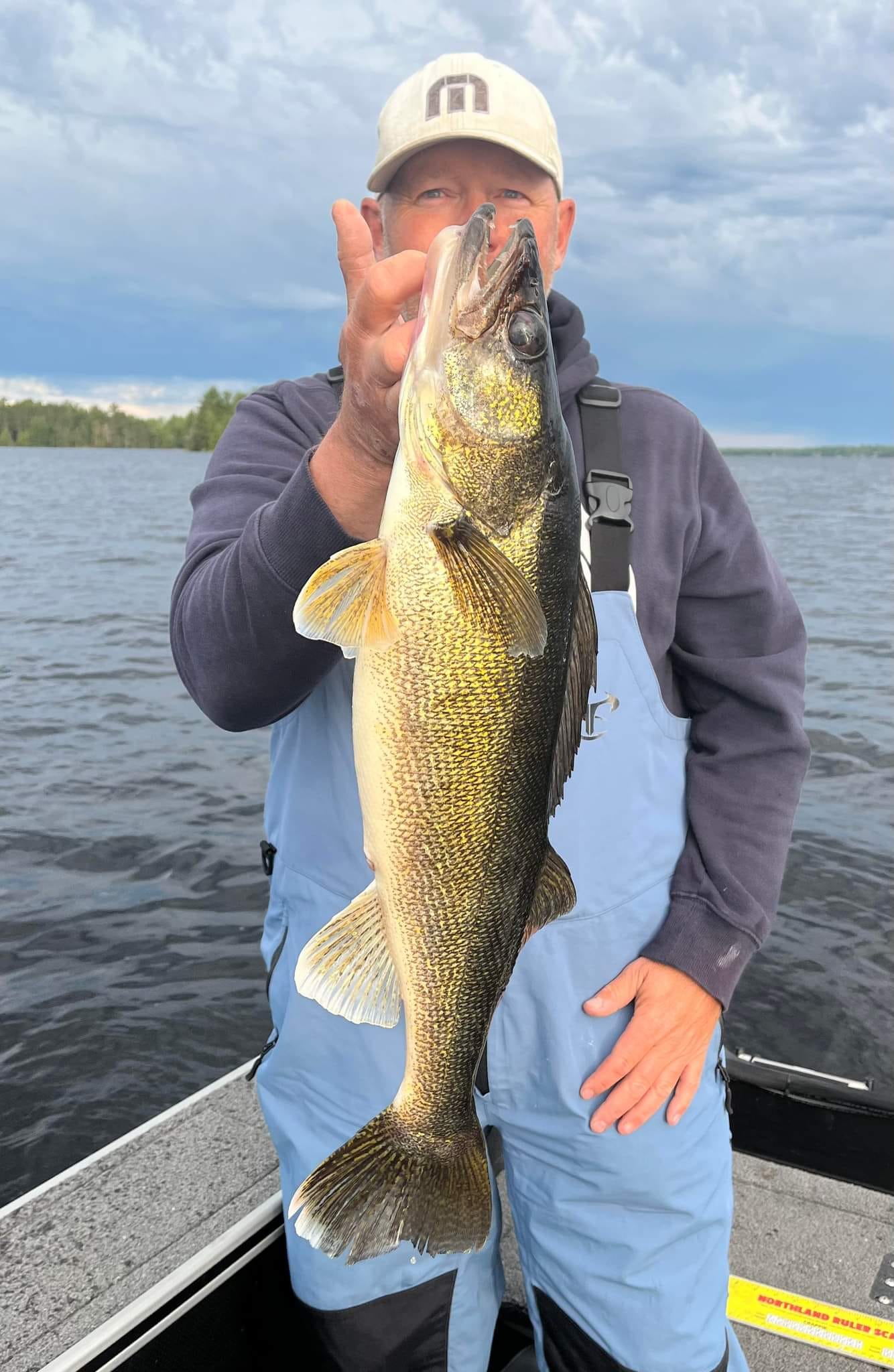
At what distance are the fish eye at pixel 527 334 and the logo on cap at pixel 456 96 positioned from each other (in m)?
0.89

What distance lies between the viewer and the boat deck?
2.37 metres

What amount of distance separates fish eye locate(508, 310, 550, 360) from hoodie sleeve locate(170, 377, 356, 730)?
0.41m

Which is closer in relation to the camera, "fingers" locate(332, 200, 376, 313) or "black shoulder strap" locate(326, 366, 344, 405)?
"fingers" locate(332, 200, 376, 313)

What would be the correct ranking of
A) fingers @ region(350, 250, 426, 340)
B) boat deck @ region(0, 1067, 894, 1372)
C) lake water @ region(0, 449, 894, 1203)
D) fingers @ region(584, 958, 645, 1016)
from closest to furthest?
fingers @ region(350, 250, 426, 340)
fingers @ region(584, 958, 645, 1016)
boat deck @ region(0, 1067, 894, 1372)
lake water @ region(0, 449, 894, 1203)

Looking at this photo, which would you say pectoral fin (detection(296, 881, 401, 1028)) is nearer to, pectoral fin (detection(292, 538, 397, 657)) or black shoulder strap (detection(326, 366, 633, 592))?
pectoral fin (detection(292, 538, 397, 657))

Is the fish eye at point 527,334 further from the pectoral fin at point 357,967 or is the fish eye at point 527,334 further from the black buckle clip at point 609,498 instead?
the pectoral fin at point 357,967

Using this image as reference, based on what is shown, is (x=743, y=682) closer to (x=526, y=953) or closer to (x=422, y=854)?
(x=526, y=953)

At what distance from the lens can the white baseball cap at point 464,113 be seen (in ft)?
7.64

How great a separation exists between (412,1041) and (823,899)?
7352 mm

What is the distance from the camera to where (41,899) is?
789 centimetres

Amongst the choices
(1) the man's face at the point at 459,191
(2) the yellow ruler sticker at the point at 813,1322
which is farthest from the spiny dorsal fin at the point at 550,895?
(2) the yellow ruler sticker at the point at 813,1322

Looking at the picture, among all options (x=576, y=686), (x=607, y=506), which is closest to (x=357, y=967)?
(x=576, y=686)

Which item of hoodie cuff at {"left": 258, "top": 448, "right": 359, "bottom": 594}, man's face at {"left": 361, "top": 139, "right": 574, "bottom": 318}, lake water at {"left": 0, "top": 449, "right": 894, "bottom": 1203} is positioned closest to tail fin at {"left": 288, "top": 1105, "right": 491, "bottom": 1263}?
hoodie cuff at {"left": 258, "top": 448, "right": 359, "bottom": 594}

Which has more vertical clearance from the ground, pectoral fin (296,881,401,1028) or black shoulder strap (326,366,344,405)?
black shoulder strap (326,366,344,405)
